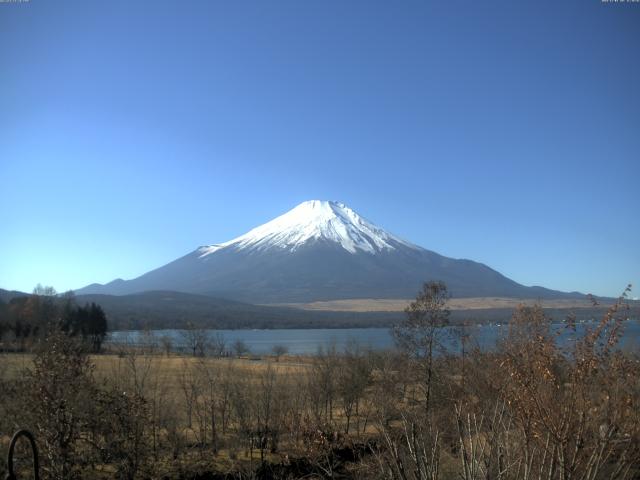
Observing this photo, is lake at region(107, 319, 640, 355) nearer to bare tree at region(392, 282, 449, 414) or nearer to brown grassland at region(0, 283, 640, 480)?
brown grassland at region(0, 283, 640, 480)

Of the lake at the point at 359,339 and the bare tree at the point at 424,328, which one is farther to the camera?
the bare tree at the point at 424,328

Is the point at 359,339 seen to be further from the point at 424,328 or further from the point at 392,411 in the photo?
the point at 392,411

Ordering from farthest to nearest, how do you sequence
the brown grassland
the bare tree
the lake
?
the bare tree, the lake, the brown grassland

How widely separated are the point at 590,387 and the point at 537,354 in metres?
0.74

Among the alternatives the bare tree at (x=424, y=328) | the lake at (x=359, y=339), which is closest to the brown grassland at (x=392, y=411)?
the bare tree at (x=424, y=328)

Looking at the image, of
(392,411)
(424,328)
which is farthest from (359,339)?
(392,411)

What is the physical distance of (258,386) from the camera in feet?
86.9

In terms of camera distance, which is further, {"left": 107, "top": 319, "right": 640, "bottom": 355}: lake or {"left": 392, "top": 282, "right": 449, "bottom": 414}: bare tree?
{"left": 392, "top": 282, "right": 449, "bottom": 414}: bare tree

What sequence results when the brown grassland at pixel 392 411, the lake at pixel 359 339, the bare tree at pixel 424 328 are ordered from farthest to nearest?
the bare tree at pixel 424 328 → the lake at pixel 359 339 → the brown grassland at pixel 392 411

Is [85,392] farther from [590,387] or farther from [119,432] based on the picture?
[590,387]

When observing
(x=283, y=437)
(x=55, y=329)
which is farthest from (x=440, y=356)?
(x=55, y=329)

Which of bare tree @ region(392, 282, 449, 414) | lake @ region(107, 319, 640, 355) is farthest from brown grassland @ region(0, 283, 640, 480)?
lake @ region(107, 319, 640, 355)

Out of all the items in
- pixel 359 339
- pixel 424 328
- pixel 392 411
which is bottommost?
pixel 359 339

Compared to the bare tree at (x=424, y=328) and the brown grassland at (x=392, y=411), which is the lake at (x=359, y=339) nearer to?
the brown grassland at (x=392, y=411)
